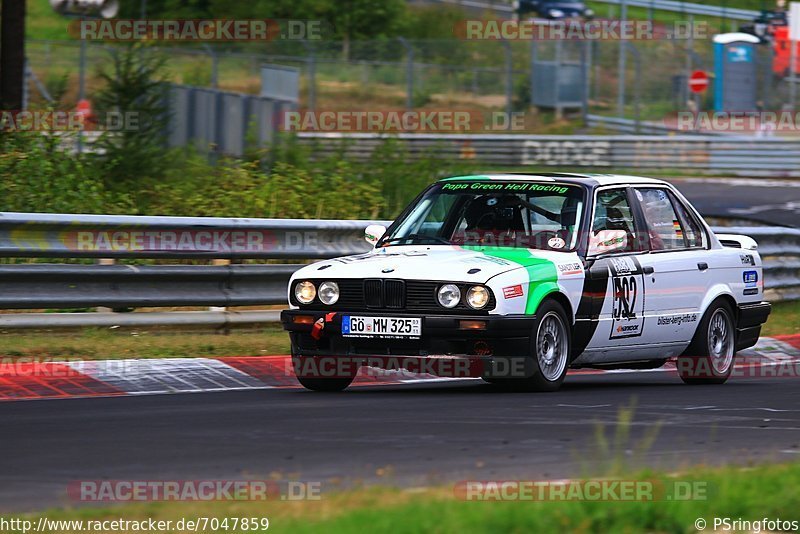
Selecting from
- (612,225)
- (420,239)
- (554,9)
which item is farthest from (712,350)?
(554,9)

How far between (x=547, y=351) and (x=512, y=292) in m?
0.63

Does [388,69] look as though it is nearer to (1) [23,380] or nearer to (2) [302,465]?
(1) [23,380]

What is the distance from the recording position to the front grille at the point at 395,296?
923 cm

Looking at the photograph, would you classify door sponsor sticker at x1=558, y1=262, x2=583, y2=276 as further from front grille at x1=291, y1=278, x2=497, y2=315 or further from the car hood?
front grille at x1=291, y1=278, x2=497, y2=315

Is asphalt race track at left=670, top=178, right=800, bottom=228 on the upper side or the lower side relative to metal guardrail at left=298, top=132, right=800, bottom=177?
lower

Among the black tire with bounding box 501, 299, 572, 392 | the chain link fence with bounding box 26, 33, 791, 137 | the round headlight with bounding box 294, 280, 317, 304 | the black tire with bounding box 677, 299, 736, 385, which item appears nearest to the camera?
the black tire with bounding box 501, 299, 572, 392

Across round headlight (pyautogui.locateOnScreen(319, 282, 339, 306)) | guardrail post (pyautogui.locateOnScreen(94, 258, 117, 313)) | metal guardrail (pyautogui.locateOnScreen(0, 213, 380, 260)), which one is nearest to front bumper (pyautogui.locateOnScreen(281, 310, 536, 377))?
round headlight (pyautogui.locateOnScreen(319, 282, 339, 306))

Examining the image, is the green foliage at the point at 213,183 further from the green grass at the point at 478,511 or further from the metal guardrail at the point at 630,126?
the metal guardrail at the point at 630,126

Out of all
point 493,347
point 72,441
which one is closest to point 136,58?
point 493,347

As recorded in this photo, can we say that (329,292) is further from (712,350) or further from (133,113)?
(133,113)

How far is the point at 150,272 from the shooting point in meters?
11.8

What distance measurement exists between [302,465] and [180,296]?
5694mm

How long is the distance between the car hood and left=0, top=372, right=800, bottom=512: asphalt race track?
0.80 metres

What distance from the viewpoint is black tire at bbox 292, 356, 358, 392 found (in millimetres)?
9688
